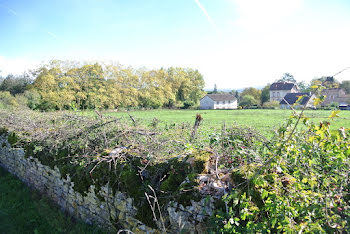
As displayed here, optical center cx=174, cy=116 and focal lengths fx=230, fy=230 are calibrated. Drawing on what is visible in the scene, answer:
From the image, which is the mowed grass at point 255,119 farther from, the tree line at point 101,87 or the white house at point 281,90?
the tree line at point 101,87

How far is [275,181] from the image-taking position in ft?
8.75

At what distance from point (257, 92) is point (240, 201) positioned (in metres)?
69.7

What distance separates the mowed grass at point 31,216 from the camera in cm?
486

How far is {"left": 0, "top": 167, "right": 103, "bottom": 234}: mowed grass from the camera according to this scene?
486 centimetres

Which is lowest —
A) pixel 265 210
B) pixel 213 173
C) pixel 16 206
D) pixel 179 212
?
pixel 16 206

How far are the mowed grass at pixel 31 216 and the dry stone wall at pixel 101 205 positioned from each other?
7.3 inches

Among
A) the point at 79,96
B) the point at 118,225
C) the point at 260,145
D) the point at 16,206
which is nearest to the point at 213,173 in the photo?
the point at 260,145

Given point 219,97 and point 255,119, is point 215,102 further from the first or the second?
point 255,119

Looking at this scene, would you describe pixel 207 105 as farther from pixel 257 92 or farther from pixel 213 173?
pixel 213 173

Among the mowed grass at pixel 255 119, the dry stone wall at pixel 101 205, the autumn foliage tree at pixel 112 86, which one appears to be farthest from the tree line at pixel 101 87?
the dry stone wall at pixel 101 205

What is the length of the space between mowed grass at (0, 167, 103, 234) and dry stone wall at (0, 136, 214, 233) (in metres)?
0.19

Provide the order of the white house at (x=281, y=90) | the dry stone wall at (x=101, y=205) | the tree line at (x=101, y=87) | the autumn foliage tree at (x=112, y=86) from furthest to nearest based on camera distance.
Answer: the autumn foliage tree at (x=112, y=86), the tree line at (x=101, y=87), the white house at (x=281, y=90), the dry stone wall at (x=101, y=205)

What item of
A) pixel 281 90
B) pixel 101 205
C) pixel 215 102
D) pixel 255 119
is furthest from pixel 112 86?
pixel 101 205

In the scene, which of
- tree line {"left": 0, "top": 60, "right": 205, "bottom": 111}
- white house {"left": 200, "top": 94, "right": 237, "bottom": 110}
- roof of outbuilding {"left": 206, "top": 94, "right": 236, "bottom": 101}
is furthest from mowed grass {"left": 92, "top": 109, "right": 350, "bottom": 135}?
roof of outbuilding {"left": 206, "top": 94, "right": 236, "bottom": 101}
